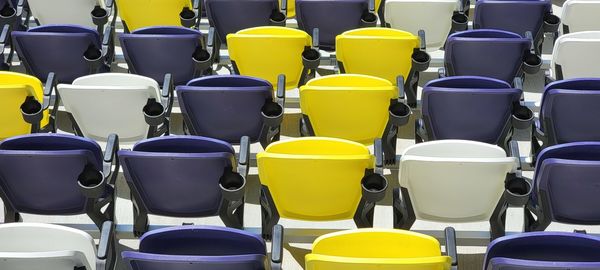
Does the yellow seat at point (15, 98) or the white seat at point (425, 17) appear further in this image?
the white seat at point (425, 17)

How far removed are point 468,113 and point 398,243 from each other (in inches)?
59.3

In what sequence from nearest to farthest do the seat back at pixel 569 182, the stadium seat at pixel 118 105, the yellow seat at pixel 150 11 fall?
the seat back at pixel 569 182
the stadium seat at pixel 118 105
the yellow seat at pixel 150 11

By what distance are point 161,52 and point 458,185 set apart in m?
2.17

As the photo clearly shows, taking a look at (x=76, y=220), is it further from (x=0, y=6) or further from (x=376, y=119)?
(x=0, y=6)

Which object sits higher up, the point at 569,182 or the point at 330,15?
the point at 330,15

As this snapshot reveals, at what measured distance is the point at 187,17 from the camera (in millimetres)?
6707

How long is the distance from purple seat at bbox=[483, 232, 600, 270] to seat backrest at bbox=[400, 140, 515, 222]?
59cm

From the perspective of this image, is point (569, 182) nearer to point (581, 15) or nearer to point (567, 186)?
point (567, 186)

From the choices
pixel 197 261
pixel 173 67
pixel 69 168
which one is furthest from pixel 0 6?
pixel 197 261

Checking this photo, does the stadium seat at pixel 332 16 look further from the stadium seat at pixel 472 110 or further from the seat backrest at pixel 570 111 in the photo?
the seat backrest at pixel 570 111

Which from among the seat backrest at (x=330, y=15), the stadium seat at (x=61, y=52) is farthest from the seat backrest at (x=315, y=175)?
the seat backrest at (x=330, y=15)

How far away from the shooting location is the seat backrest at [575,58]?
594 cm

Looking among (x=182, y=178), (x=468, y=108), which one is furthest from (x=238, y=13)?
(x=182, y=178)

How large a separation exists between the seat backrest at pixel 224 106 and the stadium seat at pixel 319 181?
60cm
